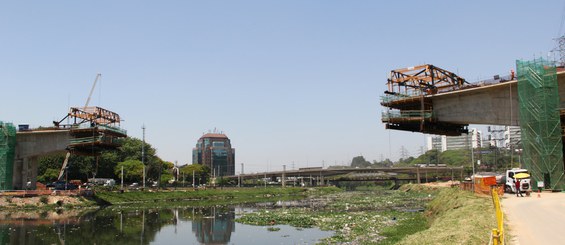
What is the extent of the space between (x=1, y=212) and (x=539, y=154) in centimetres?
6691

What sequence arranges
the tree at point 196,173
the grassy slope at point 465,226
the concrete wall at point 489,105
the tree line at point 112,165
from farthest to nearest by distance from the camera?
the tree at point 196,173 < the tree line at point 112,165 < the concrete wall at point 489,105 < the grassy slope at point 465,226

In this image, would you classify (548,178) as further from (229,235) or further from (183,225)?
(183,225)

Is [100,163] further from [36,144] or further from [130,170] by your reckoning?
[36,144]

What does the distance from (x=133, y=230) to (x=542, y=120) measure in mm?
42908

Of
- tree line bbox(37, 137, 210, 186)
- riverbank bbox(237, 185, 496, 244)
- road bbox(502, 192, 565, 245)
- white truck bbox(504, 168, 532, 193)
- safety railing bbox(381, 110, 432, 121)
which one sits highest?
safety railing bbox(381, 110, 432, 121)

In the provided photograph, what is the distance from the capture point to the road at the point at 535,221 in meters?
19.7

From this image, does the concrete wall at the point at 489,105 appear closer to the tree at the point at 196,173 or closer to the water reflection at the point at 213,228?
the water reflection at the point at 213,228

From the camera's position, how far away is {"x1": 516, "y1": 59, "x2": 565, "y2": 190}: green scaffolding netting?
46094mm

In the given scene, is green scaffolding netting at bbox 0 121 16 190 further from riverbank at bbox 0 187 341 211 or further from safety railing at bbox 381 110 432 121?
safety railing at bbox 381 110 432 121

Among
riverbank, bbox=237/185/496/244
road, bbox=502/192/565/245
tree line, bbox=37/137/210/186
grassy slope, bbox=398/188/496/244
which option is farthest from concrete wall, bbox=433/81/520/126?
tree line, bbox=37/137/210/186

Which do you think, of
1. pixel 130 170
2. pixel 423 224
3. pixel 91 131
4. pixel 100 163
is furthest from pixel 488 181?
pixel 100 163

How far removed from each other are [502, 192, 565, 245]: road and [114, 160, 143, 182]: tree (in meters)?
105

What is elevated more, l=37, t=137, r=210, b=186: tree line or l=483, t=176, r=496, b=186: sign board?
l=37, t=137, r=210, b=186: tree line

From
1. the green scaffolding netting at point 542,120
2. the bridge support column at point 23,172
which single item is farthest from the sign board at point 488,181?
the bridge support column at point 23,172
